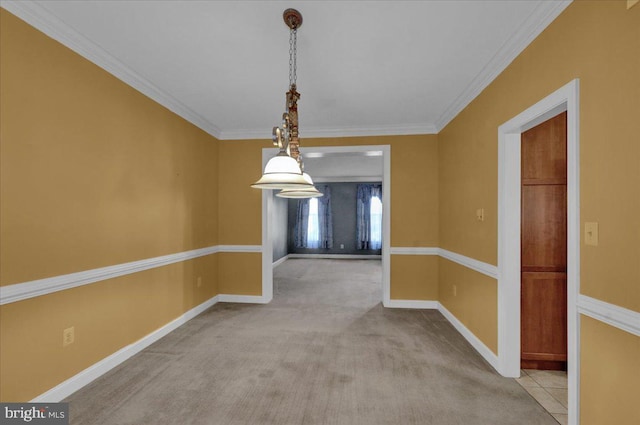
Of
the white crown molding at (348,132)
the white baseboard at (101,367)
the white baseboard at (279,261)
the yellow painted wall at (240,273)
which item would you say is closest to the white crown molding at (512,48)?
the white crown molding at (348,132)

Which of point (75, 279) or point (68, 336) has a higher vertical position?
point (75, 279)

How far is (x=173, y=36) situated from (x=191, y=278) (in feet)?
9.38

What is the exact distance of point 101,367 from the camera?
2.52 metres

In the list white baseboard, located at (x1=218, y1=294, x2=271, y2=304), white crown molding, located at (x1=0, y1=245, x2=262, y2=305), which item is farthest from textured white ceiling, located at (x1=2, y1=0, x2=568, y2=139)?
white baseboard, located at (x1=218, y1=294, x2=271, y2=304)

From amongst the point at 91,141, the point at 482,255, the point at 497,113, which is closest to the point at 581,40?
the point at 497,113

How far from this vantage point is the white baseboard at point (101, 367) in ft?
6.96

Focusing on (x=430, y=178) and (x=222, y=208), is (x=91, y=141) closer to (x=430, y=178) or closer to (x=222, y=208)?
(x=222, y=208)

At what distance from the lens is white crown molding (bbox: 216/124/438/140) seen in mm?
4469

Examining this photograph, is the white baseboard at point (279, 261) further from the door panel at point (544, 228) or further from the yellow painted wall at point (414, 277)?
the door panel at point (544, 228)

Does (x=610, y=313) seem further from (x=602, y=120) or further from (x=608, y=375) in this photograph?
(x=602, y=120)

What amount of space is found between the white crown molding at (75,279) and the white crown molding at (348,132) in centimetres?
202

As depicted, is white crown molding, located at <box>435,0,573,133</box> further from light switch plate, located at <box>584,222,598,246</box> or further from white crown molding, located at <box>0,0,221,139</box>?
white crown molding, located at <box>0,0,221,139</box>

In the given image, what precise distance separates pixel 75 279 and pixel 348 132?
12.1ft

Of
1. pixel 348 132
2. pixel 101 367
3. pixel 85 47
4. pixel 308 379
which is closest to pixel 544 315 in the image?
pixel 308 379
